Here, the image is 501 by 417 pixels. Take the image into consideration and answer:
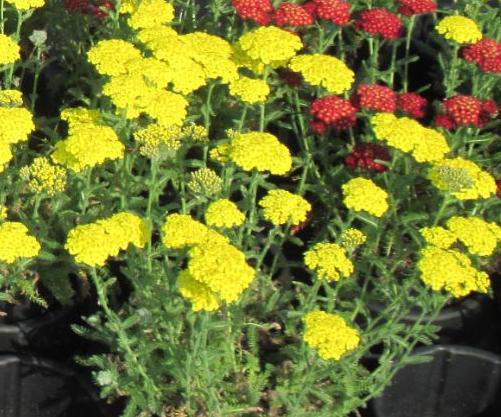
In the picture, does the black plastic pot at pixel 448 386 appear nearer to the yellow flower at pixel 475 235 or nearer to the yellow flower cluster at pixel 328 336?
the yellow flower at pixel 475 235

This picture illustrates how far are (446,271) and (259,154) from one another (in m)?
0.66

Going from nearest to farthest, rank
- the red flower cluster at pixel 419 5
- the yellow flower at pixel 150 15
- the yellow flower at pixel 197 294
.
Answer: the yellow flower at pixel 197 294
the yellow flower at pixel 150 15
the red flower cluster at pixel 419 5

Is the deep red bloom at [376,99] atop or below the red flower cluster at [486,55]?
below

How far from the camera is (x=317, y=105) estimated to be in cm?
Result: 299

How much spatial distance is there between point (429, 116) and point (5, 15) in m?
2.18

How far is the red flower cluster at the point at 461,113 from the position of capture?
3061mm

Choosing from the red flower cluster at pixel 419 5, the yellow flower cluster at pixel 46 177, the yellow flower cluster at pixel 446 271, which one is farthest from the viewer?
the red flower cluster at pixel 419 5

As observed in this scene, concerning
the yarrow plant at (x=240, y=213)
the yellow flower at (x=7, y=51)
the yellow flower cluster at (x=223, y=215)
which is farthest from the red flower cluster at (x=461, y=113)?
the yellow flower at (x=7, y=51)

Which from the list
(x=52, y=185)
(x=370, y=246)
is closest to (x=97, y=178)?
(x=52, y=185)

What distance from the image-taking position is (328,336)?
214cm

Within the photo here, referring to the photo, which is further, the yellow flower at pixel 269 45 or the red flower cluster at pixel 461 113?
the red flower cluster at pixel 461 113

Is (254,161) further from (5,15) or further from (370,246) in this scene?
(5,15)

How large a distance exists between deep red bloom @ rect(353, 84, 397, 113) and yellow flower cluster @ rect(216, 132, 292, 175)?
1.90 ft

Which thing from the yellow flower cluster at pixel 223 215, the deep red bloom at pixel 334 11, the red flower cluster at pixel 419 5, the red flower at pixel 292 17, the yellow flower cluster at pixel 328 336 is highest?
the red flower cluster at pixel 419 5
